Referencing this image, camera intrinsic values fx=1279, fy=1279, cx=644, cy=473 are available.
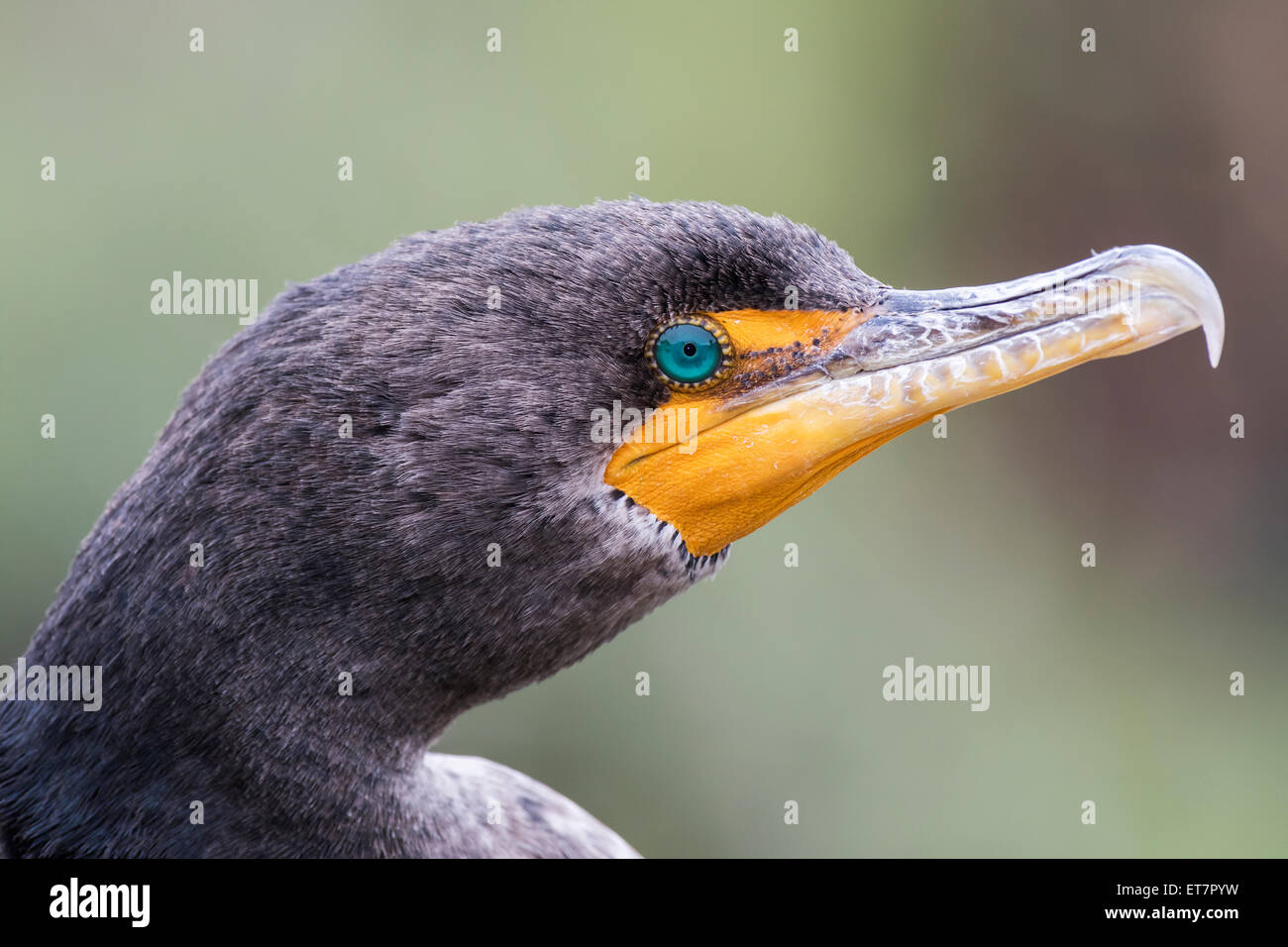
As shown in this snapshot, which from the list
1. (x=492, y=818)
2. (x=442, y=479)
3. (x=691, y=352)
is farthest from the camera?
(x=492, y=818)

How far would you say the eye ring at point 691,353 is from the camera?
2900 mm

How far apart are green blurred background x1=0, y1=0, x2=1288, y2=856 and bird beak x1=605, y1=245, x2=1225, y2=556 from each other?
3.35m

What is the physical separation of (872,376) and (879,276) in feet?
17.3

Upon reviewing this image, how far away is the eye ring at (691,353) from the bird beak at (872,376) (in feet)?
0.13

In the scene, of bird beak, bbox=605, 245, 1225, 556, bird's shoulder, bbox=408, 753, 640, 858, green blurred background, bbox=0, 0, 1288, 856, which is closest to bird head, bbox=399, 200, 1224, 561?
bird beak, bbox=605, 245, 1225, 556

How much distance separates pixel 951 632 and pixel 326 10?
4.89 meters

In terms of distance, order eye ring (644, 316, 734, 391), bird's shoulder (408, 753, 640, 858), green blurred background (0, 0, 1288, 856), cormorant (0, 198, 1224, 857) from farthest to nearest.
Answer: green blurred background (0, 0, 1288, 856)
bird's shoulder (408, 753, 640, 858)
eye ring (644, 316, 734, 391)
cormorant (0, 198, 1224, 857)

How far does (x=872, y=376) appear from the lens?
119 inches

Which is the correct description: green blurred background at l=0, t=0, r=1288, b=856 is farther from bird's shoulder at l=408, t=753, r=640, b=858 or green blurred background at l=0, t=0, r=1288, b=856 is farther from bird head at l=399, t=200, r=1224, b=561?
bird head at l=399, t=200, r=1224, b=561

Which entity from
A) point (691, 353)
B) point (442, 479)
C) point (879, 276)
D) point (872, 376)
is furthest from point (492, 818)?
point (879, 276)

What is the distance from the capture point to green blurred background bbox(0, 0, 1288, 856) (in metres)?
6.16

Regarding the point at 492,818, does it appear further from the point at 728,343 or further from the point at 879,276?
the point at 879,276

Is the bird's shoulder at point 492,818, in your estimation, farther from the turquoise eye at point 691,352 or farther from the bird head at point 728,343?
the turquoise eye at point 691,352
